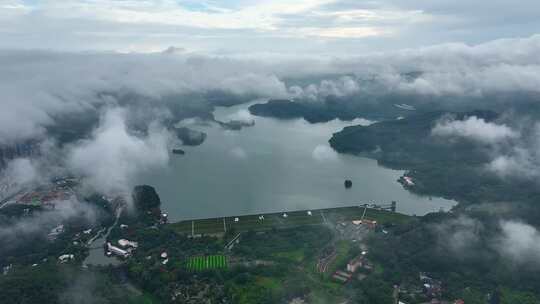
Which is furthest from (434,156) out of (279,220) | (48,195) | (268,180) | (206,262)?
(48,195)

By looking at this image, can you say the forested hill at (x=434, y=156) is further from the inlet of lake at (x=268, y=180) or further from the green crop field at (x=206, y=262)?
the green crop field at (x=206, y=262)

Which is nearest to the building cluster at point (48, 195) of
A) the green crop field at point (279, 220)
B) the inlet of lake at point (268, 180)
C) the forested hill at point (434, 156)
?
the inlet of lake at point (268, 180)

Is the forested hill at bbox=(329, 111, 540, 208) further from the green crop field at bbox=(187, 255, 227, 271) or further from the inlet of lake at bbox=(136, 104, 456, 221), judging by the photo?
the green crop field at bbox=(187, 255, 227, 271)

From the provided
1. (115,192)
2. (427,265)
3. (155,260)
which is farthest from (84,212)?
(427,265)

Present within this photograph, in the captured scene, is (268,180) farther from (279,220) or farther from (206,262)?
(206,262)

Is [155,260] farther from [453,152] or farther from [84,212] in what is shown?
[453,152]
